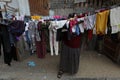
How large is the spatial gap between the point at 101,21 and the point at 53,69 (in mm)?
1952

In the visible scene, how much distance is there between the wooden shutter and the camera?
6477 mm

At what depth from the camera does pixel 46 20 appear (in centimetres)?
521

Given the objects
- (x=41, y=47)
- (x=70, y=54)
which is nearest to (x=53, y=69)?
(x=41, y=47)

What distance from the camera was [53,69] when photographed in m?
5.60

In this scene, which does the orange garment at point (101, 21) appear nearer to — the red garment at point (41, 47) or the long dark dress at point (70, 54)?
the long dark dress at point (70, 54)

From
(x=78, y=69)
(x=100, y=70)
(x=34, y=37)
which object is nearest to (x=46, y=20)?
(x=34, y=37)

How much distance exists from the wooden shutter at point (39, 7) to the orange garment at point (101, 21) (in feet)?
7.39

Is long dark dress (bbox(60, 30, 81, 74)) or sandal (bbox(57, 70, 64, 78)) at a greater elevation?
long dark dress (bbox(60, 30, 81, 74))

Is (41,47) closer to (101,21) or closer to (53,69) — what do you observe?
(53,69)

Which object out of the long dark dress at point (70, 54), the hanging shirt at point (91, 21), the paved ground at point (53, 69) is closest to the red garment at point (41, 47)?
the paved ground at point (53, 69)

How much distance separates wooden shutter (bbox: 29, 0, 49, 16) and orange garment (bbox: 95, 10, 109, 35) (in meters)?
2.25

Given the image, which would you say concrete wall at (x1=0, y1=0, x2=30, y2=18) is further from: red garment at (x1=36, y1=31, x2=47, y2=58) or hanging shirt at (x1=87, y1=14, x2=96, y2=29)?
hanging shirt at (x1=87, y1=14, x2=96, y2=29)

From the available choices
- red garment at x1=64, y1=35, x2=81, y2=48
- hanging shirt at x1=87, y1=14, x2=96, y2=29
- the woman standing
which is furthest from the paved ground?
hanging shirt at x1=87, y1=14, x2=96, y2=29

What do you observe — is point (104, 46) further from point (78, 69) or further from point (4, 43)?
point (4, 43)
